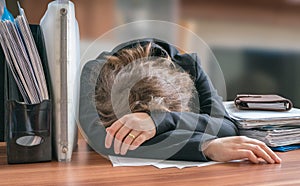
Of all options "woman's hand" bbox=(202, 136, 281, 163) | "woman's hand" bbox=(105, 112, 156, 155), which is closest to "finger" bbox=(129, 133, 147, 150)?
"woman's hand" bbox=(105, 112, 156, 155)

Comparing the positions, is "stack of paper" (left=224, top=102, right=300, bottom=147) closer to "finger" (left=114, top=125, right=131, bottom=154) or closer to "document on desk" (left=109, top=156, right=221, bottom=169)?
"document on desk" (left=109, top=156, right=221, bottom=169)

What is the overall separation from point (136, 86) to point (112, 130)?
97 millimetres

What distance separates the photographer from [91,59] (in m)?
0.82

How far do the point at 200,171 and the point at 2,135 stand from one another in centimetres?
47

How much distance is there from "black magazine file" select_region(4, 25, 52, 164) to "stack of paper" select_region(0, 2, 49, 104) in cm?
1

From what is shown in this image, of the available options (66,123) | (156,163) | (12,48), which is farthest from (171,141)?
(12,48)

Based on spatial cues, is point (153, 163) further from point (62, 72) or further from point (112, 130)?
point (62, 72)

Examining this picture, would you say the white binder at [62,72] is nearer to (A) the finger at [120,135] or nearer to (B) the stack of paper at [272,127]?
(A) the finger at [120,135]

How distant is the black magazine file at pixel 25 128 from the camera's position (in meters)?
0.64

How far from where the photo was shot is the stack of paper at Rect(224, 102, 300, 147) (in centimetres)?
83

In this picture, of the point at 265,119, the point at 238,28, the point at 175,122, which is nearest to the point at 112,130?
the point at 175,122

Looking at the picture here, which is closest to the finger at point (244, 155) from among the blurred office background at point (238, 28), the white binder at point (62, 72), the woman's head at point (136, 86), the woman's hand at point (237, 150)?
the woman's hand at point (237, 150)

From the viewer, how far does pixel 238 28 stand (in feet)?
4.59

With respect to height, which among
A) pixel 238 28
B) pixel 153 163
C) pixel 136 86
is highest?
pixel 238 28
